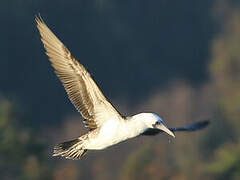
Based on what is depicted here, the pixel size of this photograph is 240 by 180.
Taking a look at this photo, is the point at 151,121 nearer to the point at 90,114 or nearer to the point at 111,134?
the point at 111,134

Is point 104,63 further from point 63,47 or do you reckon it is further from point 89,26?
point 63,47

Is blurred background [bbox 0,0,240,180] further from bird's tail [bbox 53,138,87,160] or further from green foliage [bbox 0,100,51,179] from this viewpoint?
bird's tail [bbox 53,138,87,160]

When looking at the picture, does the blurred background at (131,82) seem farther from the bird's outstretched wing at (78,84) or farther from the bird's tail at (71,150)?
the bird's outstretched wing at (78,84)

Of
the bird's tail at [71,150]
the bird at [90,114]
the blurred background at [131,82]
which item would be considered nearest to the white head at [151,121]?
the bird at [90,114]

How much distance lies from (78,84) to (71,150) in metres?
0.61

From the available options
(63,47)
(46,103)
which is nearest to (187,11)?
(46,103)

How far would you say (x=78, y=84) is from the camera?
829 centimetres

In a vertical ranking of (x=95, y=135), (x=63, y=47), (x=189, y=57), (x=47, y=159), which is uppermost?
(x=63, y=47)

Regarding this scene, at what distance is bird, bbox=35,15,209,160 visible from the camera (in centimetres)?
808

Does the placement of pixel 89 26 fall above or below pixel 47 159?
below

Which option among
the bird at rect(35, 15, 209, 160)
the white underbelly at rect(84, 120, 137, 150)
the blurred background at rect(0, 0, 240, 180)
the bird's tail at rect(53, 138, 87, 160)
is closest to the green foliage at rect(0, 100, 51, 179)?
the blurred background at rect(0, 0, 240, 180)

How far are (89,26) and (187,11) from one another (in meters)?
5.20

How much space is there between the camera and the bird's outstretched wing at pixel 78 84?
8170 millimetres

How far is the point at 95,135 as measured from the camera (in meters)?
8.26
